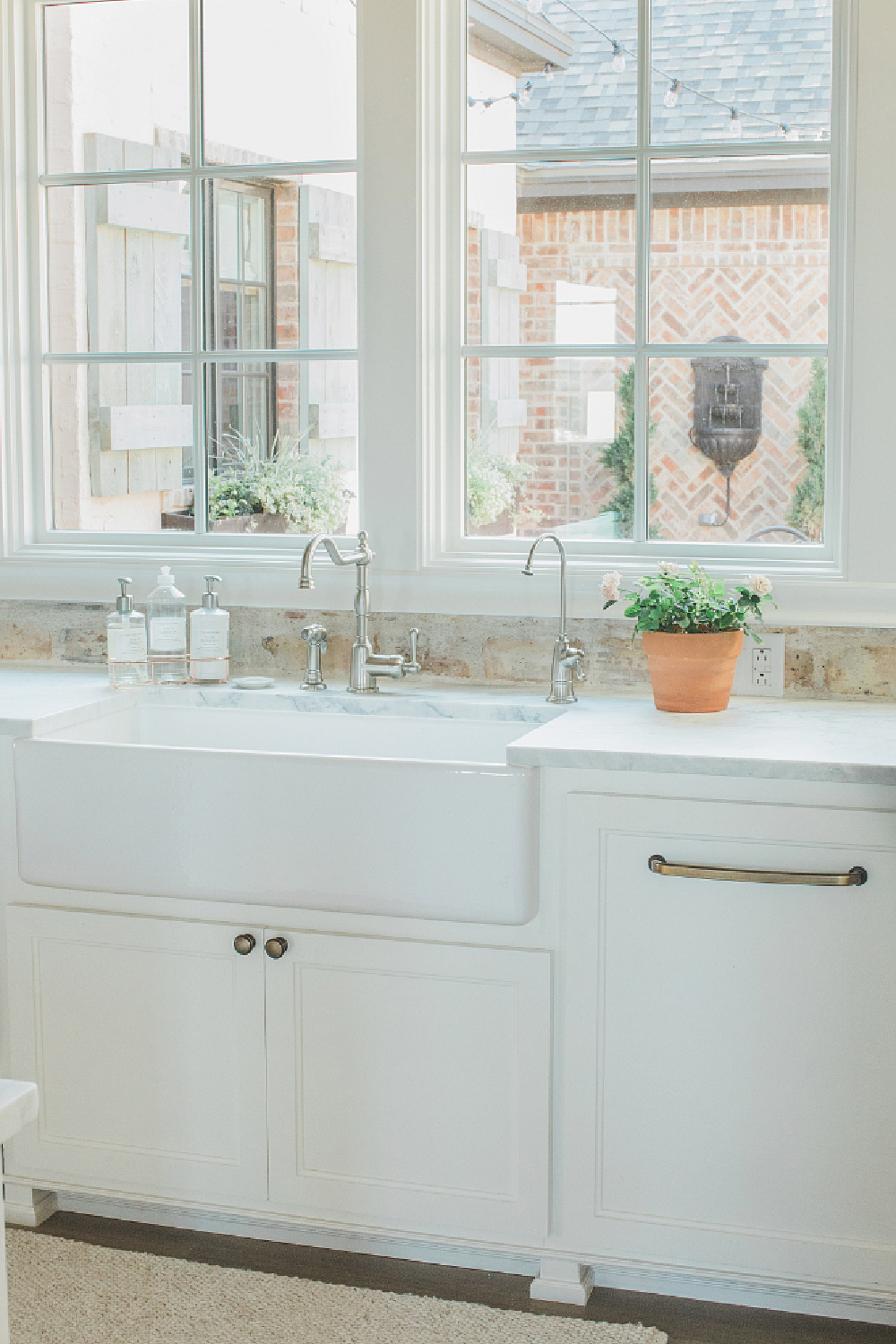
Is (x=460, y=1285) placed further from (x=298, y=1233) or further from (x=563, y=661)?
(x=563, y=661)

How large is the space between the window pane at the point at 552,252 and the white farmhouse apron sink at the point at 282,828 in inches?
38.7

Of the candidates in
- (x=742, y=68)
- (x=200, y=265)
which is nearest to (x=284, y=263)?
(x=200, y=265)

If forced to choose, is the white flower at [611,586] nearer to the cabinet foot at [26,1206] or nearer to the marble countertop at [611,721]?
the marble countertop at [611,721]

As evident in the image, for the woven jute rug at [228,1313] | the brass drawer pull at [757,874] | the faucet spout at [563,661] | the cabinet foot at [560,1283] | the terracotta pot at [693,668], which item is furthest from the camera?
the faucet spout at [563,661]

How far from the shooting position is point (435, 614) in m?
2.88

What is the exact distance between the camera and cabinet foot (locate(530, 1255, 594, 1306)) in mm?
2293

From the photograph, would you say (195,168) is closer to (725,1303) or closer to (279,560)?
(279,560)

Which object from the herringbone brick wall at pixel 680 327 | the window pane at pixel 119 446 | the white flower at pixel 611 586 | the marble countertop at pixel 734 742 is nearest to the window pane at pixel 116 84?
the window pane at pixel 119 446

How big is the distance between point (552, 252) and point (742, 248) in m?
0.36

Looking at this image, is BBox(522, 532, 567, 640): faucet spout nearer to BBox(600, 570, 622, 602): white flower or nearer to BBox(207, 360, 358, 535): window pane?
BBox(600, 570, 622, 602): white flower

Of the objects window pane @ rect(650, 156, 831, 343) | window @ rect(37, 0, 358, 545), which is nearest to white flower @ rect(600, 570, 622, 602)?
window pane @ rect(650, 156, 831, 343)

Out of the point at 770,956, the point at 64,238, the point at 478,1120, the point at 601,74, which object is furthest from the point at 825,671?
the point at 64,238

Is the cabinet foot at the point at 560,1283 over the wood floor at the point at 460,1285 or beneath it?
over

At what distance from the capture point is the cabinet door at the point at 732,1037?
2111 mm
